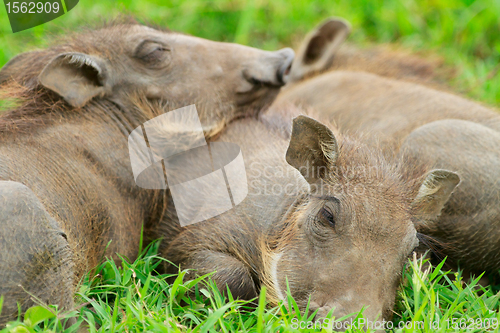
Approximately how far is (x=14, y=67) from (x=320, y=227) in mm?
2392

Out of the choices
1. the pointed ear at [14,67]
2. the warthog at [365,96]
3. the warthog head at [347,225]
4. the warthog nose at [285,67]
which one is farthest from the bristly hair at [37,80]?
the warthog head at [347,225]

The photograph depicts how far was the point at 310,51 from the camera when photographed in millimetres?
5555

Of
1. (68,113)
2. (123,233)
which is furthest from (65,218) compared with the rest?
(68,113)

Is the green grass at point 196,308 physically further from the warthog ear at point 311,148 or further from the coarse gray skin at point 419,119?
the warthog ear at point 311,148

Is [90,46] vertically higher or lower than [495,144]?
higher

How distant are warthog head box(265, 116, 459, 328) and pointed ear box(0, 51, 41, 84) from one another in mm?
1987

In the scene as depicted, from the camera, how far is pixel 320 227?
2.95m

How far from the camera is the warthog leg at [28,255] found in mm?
2615

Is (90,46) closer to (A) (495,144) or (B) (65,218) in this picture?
(B) (65,218)

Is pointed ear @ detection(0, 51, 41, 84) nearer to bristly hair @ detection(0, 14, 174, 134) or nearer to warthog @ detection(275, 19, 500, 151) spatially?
bristly hair @ detection(0, 14, 174, 134)

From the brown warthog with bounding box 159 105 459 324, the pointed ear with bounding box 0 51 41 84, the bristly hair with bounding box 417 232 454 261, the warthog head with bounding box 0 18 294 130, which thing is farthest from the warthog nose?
the pointed ear with bounding box 0 51 41 84

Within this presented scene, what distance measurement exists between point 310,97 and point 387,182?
6.23ft

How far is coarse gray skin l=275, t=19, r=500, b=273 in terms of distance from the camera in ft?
11.4

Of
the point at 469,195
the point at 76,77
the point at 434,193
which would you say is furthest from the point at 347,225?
the point at 76,77
